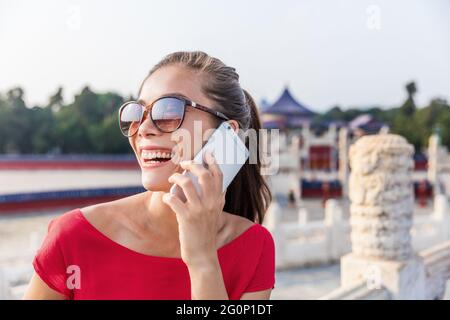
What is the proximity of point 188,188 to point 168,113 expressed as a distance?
0.74ft

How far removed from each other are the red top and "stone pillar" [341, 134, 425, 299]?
2556mm

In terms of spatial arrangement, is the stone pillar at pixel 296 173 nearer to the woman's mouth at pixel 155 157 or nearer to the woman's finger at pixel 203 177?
the woman's mouth at pixel 155 157

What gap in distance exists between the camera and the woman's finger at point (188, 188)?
40.0 inches

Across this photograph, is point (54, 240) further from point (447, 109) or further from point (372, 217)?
point (447, 109)

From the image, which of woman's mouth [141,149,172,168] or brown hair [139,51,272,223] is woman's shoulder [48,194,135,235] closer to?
woman's mouth [141,149,172,168]

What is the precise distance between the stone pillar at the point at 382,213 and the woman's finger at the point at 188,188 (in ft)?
9.01

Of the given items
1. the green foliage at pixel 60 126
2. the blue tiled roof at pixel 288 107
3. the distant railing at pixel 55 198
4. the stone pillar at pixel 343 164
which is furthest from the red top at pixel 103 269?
the green foliage at pixel 60 126

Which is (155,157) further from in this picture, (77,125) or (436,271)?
(77,125)

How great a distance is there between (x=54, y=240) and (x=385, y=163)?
2.94 metres

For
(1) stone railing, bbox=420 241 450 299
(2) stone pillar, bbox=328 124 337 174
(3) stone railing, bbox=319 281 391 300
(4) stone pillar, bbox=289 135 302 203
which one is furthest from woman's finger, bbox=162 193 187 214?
(2) stone pillar, bbox=328 124 337 174

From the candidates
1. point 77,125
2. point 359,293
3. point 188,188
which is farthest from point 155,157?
point 77,125

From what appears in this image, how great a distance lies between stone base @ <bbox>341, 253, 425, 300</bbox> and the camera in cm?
343

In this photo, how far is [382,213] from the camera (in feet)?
12.2

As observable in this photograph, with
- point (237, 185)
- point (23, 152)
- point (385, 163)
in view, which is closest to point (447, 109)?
point (23, 152)
